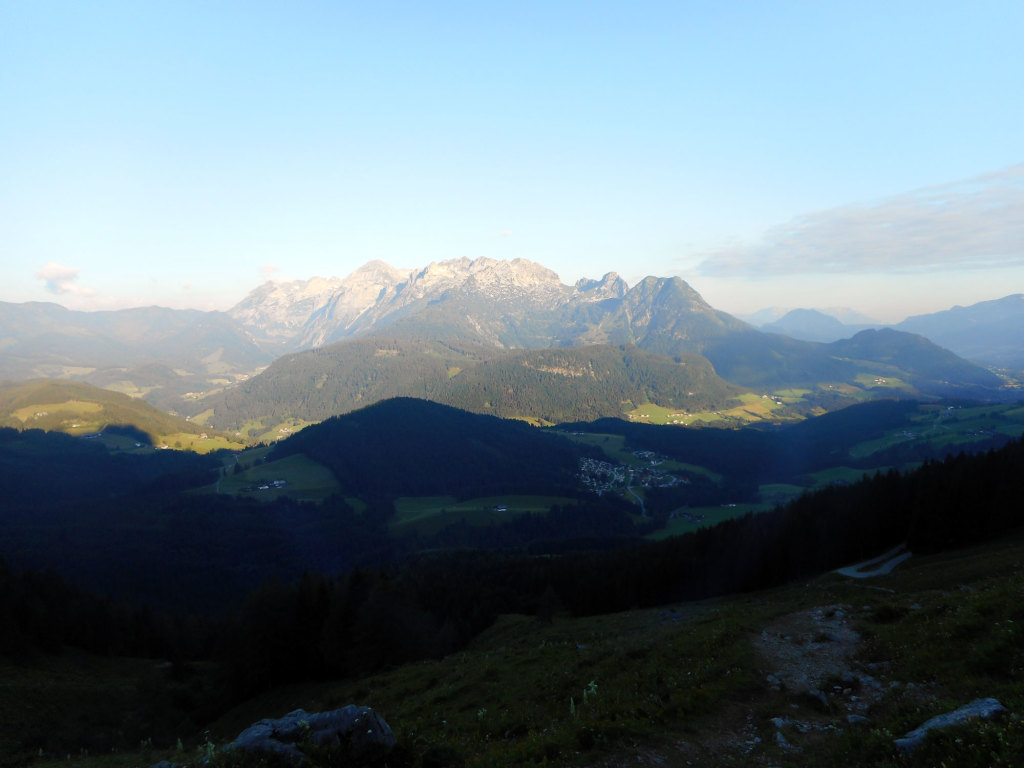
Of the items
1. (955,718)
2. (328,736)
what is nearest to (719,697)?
(955,718)

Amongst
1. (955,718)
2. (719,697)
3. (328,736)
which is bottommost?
(719,697)

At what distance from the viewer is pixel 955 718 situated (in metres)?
13.3

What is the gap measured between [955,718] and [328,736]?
57.1 ft

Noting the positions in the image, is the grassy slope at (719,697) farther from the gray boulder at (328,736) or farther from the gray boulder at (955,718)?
the gray boulder at (328,736)

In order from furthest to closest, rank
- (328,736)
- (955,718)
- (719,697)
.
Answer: (719,697) < (328,736) < (955,718)

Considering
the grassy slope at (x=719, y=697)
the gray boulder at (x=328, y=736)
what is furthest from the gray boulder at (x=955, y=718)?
the gray boulder at (x=328, y=736)

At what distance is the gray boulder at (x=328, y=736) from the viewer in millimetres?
15250

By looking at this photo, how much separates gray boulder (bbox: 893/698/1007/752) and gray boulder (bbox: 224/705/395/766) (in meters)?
14.1

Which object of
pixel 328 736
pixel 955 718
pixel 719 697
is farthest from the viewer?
pixel 719 697

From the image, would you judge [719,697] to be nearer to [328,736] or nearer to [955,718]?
[955,718]

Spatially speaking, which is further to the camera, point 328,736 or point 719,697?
point 719,697

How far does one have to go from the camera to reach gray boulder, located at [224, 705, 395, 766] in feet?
50.0

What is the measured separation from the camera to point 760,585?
66.9 m

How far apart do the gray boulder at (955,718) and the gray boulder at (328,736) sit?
1407cm
